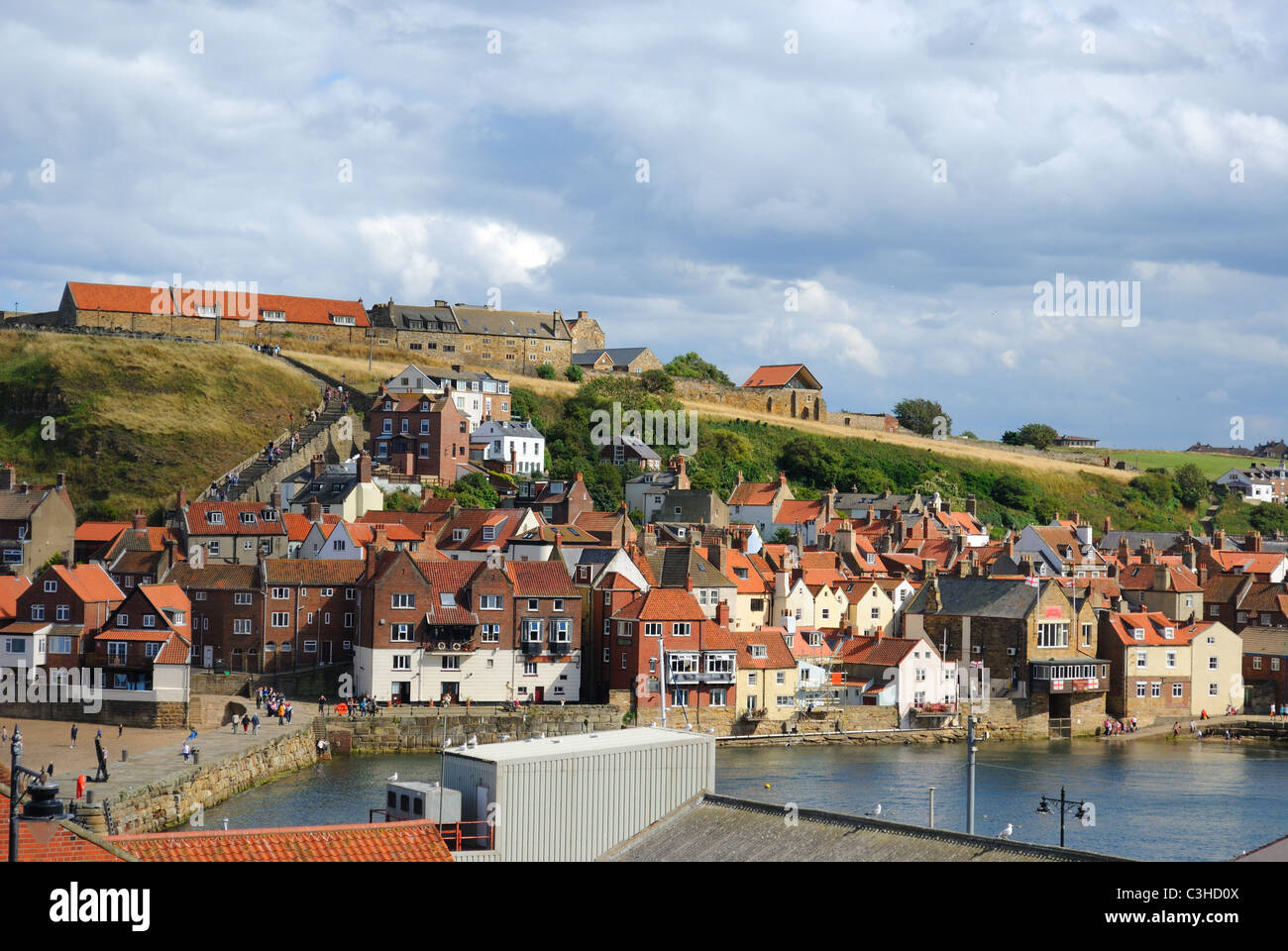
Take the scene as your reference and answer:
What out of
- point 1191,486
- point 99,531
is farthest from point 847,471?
point 99,531

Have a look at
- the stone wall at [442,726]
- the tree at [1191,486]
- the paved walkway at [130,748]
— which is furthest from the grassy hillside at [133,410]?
the tree at [1191,486]

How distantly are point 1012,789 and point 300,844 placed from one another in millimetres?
32584

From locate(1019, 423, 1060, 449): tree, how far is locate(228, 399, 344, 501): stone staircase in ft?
274

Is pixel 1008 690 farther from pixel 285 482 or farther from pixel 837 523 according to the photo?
pixel 285 482

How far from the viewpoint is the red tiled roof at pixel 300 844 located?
22609mm

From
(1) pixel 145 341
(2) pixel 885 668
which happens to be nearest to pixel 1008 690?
(2) pixel 885 668

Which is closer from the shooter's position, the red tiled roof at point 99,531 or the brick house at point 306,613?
the brick house at point 306,613

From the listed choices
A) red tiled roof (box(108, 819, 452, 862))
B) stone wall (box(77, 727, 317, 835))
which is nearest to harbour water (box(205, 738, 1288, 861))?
stone wall (box(77, 727, 317, 835))

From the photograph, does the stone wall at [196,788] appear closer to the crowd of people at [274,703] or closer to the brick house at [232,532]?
the crowd of people at [274,703]

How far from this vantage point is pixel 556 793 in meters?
28.7

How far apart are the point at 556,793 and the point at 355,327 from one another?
93.9 m

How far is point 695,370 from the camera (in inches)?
5310

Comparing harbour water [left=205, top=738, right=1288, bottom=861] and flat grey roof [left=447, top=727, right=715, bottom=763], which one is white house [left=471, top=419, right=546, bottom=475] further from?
flat grey roof [left=447, top=727, right=715, bottom=763]

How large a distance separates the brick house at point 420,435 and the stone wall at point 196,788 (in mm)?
35897
